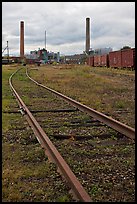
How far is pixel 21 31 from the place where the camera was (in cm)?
11275

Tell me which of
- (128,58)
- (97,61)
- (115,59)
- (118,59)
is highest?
(97,61)

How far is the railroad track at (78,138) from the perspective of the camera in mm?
4469

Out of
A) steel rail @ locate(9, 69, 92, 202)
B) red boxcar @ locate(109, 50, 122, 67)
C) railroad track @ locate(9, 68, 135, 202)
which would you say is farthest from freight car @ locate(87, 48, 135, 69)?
steel rail @ locate(9, 69, 92, 202)

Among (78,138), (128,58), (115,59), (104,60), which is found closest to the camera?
(78,138)

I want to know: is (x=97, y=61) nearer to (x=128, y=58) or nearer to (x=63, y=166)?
(x=128, y=58)

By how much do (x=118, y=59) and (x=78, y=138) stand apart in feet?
140

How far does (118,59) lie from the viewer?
48219 mm

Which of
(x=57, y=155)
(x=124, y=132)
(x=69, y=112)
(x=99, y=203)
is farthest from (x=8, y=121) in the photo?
(x=99, y=203)

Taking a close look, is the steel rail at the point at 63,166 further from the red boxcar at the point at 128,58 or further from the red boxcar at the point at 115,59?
the red boxcar at the point at 115,59

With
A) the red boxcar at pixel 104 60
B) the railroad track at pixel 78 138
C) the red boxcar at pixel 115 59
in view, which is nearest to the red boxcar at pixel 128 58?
the red boxcar at pixel 115 59

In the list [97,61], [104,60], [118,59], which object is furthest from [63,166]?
[97,61]

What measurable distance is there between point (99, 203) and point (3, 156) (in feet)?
7.47

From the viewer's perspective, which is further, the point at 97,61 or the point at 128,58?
the point at 97,61

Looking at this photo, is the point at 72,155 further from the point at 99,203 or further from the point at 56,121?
the point at 56,121
